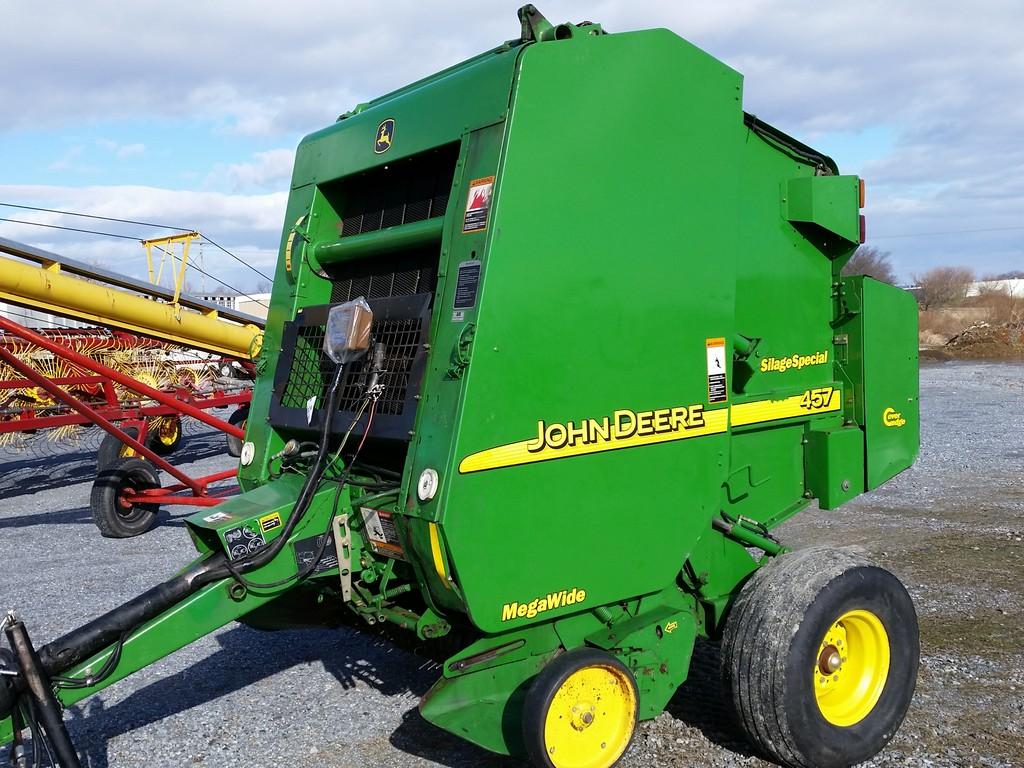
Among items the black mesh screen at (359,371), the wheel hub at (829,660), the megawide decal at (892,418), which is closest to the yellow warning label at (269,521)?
the black mesh screen at (359,371)

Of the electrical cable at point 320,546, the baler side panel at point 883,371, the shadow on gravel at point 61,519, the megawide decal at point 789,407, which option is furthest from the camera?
the shadow on gravel at point 61,519

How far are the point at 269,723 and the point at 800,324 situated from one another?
10.3ft

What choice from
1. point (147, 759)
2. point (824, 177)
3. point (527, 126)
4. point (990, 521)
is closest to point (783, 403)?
point (824, 177)

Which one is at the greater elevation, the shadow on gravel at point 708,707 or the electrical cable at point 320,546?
the electrical cable at point 320,546

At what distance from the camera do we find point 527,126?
10.7ft

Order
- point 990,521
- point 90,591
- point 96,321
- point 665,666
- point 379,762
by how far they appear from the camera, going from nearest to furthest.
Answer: point 665,666
point 379,762
point 90,591
point 990,521
point 96,321

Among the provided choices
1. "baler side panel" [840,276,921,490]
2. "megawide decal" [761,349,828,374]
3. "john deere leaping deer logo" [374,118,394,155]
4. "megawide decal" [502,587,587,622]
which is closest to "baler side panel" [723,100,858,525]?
"megawide decal" [761,349,828,374]

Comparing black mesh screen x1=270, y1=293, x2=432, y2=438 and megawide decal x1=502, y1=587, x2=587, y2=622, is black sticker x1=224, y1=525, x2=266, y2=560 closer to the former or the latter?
black mesh screen x1=270, y1=293, x2=432, y2=438

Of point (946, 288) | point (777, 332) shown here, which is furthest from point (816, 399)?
point (946, 288)

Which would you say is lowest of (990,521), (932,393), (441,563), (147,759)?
(147,759)

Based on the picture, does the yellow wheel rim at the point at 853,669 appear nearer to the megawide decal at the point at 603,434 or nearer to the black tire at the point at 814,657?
the black tire at the point at 814,657

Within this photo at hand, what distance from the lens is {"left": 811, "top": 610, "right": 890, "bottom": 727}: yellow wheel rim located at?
3.79 meters

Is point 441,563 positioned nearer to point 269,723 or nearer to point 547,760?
point 547,760

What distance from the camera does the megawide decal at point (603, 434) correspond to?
3.15m
